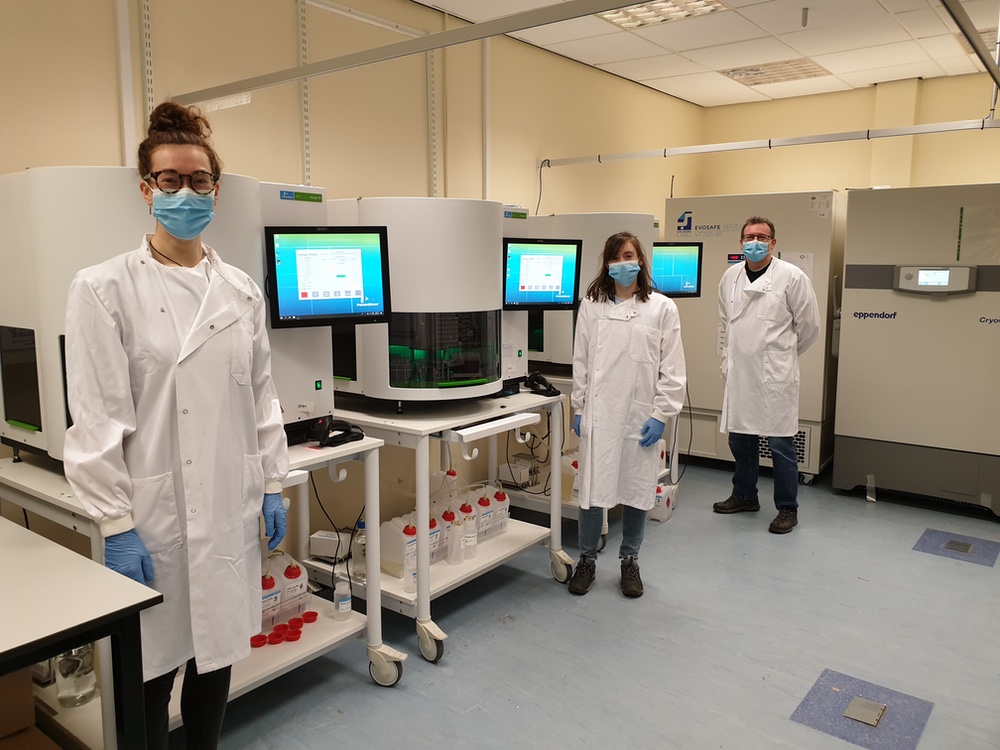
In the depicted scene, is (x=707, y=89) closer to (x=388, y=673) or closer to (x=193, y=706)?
(x=388, y=673)

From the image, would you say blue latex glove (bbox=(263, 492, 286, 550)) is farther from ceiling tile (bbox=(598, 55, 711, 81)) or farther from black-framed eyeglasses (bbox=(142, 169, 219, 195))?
ceiling tile (bbox=(598, 55, 711, 81))

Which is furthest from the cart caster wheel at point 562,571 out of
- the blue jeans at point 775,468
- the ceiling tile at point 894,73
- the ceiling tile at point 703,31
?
the ceiling tile at point 894,73

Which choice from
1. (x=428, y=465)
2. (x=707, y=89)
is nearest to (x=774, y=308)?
(x=428, y=465)

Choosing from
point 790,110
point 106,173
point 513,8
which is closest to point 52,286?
point 106,173

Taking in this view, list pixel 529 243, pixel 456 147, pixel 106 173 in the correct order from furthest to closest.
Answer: pixel 456 147, pixel 529 243, pixel 106 173

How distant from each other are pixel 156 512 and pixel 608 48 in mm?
4013

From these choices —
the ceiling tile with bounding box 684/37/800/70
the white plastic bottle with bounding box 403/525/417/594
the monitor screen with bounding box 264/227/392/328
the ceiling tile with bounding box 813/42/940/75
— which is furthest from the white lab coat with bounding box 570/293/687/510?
the ceiling tile with bounding box 813/42/940/75

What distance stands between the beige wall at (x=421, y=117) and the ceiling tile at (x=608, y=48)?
0.11m

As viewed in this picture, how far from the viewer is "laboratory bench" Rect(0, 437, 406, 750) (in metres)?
1.72

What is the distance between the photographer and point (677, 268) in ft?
13.5

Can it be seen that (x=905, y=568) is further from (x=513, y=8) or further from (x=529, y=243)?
(x=513, y=8)

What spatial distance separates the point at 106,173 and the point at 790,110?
5.72 metres

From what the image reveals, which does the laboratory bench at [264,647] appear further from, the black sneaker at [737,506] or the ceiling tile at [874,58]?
the ceiling tile at [874,58]

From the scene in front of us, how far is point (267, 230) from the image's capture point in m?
2.18
